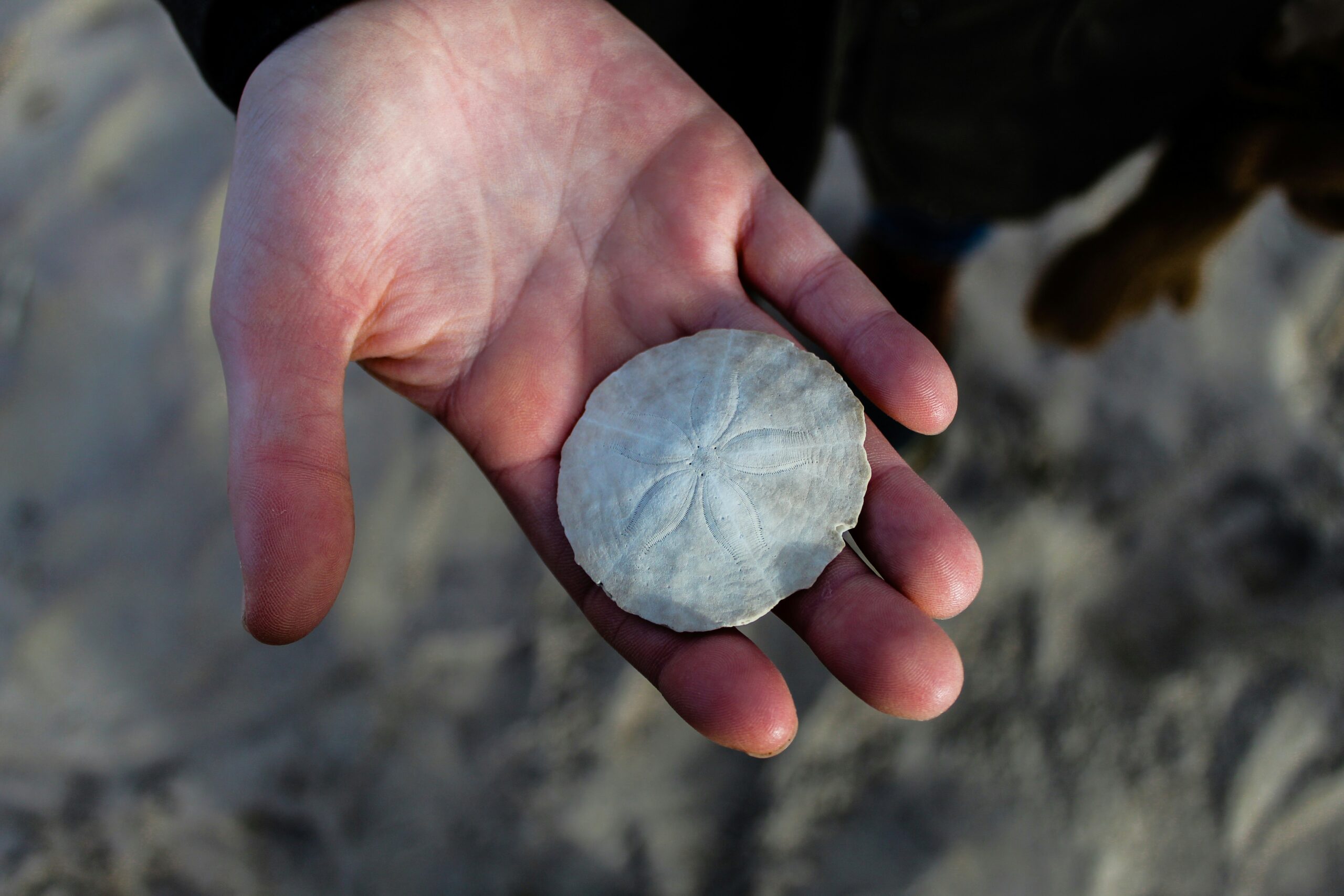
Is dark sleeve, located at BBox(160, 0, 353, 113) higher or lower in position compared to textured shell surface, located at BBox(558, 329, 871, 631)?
higher

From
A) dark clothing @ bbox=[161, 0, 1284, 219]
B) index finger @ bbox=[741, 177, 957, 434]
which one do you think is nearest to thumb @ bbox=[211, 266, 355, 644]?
index finger @ bbox=[741, 177, 957, 434]

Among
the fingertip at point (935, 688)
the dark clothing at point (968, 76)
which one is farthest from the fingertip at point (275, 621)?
the dark clothing at point (968, 76)

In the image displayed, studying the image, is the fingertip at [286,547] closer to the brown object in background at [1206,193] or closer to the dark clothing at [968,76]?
the dark clothing at [968,76]

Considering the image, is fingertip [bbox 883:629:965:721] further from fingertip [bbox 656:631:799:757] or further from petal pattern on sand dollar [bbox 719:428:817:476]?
petal pattern on sand dollar [bbox 719:428:817:476]

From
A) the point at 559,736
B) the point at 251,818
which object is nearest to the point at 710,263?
the point at 559,736

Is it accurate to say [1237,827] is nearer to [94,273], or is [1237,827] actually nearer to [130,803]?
[130,803]
